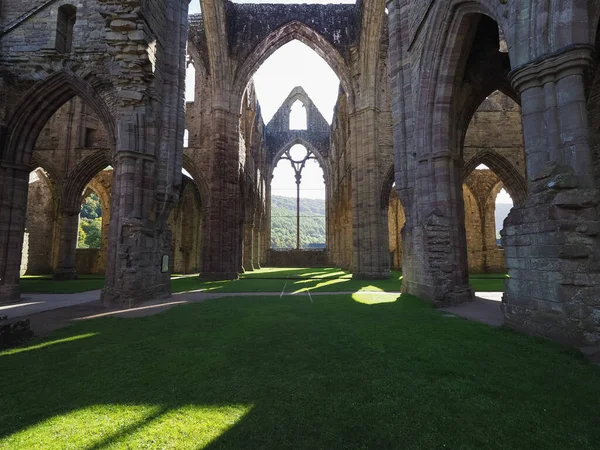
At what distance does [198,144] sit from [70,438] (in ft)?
61.1

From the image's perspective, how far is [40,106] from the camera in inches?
341

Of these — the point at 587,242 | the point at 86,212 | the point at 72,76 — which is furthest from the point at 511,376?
the point at 86,212

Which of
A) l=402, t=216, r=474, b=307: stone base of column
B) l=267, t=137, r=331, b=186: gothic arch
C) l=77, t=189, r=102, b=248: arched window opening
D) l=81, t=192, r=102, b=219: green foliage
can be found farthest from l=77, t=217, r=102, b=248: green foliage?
l=402, t=216, r=474, b=307: stone base of column

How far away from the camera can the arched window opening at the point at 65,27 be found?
27.8 ft

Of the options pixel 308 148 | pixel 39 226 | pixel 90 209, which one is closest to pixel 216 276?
pixel 39 226

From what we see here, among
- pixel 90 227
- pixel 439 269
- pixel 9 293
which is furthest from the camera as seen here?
pixel 90 227

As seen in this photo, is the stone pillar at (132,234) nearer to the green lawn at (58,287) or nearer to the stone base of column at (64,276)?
the green lawn at (58,287)

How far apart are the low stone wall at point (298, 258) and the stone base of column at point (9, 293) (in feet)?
80.0

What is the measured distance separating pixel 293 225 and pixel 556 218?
85321mm

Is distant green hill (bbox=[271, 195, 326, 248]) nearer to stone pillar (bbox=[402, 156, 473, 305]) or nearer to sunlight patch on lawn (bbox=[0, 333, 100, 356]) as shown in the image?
stone pillar (bbox=[402, 156, 473, 305])

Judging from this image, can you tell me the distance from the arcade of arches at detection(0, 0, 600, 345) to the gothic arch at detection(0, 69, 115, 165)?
41 mm

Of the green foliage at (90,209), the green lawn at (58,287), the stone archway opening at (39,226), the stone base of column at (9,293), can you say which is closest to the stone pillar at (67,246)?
the green lawn at (58,287)

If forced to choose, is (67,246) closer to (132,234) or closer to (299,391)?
(132,234)

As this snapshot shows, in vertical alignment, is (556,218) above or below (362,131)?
below
